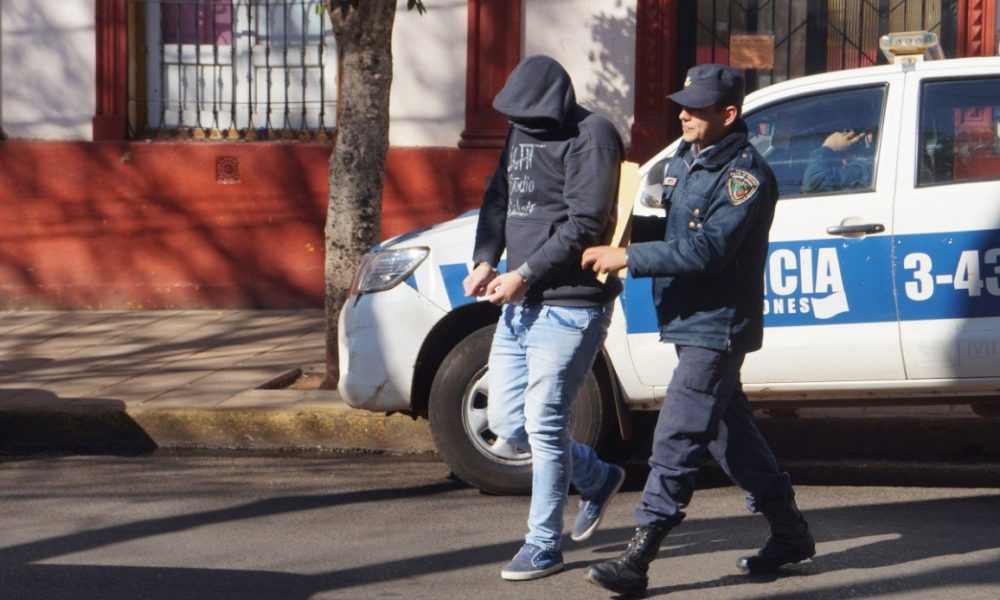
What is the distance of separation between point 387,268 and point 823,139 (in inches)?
75.0

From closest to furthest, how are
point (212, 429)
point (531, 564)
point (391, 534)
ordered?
point (531, 564) < point (391, 534) < point (212, 429)

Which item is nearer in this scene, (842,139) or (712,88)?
(712,88)

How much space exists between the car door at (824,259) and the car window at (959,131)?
130 millimetres

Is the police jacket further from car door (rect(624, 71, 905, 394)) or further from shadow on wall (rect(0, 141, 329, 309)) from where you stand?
shadow on wall (rect(0, 141, 329, 309))

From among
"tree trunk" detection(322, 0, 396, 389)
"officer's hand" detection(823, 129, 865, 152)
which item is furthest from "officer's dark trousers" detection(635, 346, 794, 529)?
"tree trunk" detection(322, 0, 396, 389)

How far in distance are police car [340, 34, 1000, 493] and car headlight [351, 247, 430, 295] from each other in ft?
0.04

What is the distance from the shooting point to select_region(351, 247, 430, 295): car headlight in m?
6.41

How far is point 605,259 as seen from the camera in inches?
181

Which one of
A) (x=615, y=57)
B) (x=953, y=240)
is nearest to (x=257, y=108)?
(x=615, y=57)

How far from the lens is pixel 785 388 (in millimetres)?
6047

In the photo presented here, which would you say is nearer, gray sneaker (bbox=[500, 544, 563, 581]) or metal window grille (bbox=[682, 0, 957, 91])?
gray sneaker (bbox=[500, 544, 563, 581])

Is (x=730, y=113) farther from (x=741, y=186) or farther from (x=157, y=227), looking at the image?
(x=157, y=227)

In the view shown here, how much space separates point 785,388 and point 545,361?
1.63 meters

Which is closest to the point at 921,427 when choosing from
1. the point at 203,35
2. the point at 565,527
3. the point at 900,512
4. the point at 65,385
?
the point at 900,512
